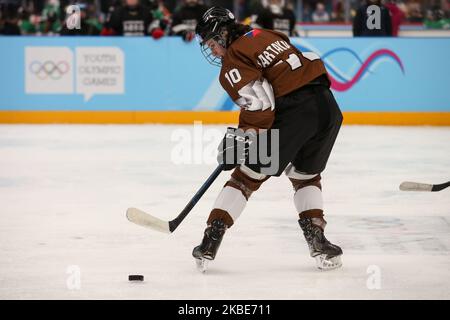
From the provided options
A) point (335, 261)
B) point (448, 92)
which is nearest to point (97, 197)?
point (335, 261)

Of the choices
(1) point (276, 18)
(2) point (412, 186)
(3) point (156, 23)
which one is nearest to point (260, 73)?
(2) point (412, 186)

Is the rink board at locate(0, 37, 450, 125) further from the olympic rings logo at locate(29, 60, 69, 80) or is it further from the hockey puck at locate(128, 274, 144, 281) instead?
the hockey puck at locate(128, 274, 144, 281)

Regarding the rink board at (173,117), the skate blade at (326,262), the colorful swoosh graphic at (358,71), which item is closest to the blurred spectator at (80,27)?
the rink board at (173,117)

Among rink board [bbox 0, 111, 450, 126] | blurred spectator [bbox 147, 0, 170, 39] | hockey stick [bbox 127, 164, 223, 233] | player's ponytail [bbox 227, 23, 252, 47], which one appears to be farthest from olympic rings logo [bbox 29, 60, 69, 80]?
player's ponytail [bbox 227, 23, 252, 47]

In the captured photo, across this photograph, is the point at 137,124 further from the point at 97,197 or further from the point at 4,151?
the point at 97,197

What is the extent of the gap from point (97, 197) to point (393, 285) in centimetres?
269

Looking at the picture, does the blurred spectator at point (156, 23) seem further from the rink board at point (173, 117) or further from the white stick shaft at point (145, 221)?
the white stick shaft at point (145, 221)

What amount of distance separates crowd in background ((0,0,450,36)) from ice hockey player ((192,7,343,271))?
6005 millimetres

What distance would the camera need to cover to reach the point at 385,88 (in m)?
10.3

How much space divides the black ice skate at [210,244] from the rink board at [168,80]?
5.96m

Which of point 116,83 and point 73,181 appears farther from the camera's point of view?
point 116,83

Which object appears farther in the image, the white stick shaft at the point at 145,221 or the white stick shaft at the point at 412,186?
the white stick shaft at the point at 412,186

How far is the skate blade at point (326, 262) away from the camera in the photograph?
4.38 metres

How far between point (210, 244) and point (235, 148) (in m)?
0.41
